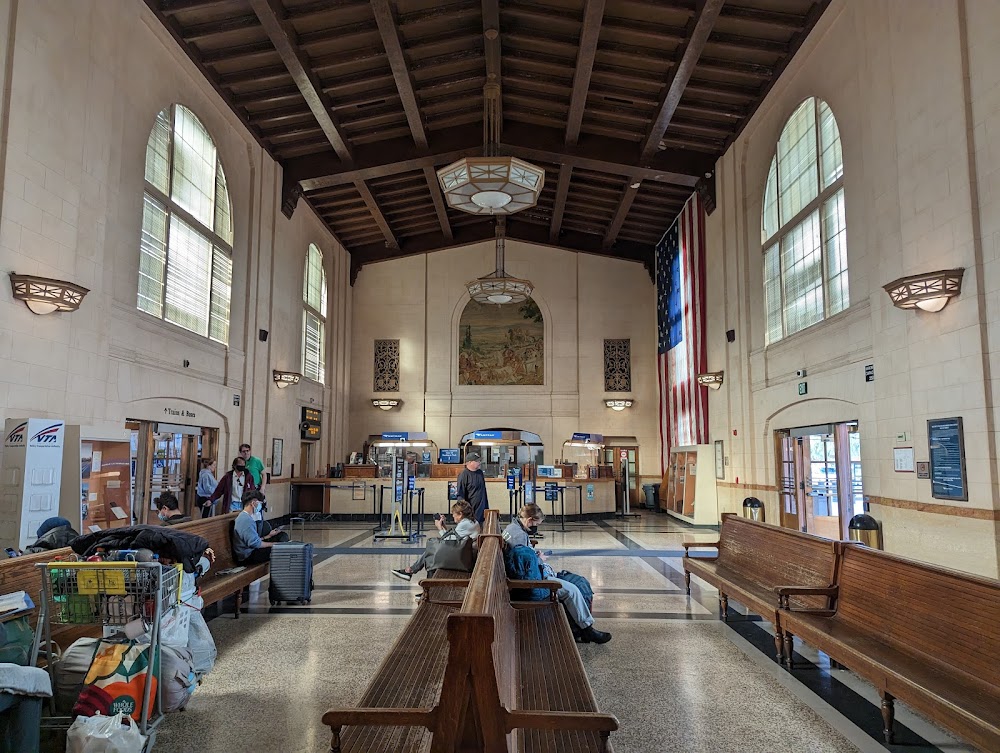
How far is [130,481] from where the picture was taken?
687cm

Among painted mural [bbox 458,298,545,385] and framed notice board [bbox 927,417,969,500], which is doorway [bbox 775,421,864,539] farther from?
painted mural [bbox 458,298,545,385]

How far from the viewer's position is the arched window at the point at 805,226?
28.0 ft

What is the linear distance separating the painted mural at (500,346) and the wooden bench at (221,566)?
12.4 m

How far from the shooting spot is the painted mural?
18.7 m

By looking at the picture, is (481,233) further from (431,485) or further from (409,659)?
(409,659)

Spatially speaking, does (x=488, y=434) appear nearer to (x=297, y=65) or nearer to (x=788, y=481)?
(x=788, y=481)

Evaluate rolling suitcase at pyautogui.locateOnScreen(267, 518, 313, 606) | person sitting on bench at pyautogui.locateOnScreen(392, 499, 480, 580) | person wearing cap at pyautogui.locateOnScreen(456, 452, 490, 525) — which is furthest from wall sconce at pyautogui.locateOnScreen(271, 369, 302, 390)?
person sitting on bench at pyautogui.locateOnScreen(392, 499, 480, 580)

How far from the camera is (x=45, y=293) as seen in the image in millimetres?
6066

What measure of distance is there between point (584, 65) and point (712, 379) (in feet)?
20.3

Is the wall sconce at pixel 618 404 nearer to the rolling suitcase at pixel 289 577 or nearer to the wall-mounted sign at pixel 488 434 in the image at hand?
the wall-mounted sign at pixel 488 434

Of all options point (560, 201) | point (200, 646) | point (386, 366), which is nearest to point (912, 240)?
point (200, 646)

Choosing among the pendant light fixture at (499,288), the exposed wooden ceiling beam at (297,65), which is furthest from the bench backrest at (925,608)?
the pendant light fixture at (499,288)

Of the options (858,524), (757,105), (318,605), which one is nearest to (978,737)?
(858,524)

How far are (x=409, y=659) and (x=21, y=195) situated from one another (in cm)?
594
